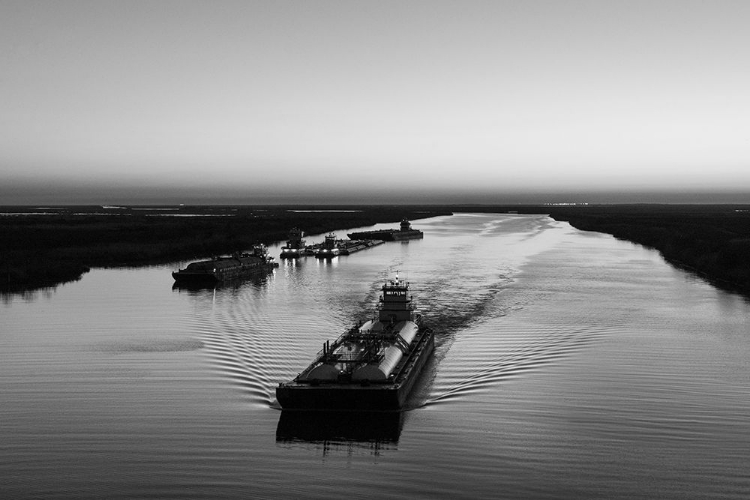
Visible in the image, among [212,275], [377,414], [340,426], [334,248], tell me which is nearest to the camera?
[340,426]

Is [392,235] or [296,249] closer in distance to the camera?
[296,249]

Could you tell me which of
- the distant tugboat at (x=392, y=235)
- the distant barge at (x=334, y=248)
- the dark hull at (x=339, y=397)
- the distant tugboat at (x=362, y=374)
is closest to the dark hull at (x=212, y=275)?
the distant barge at (x=334, y=248)

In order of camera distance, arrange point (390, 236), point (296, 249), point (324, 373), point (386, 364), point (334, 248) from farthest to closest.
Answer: point (390, 236) → point (334, 248) → point (296, 249) → point (386, 364) → point (324, 373)

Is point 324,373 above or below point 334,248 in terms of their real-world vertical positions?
above

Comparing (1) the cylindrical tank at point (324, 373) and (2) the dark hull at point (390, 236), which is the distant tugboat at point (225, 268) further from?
(2) the dark hull at point (390, 236)

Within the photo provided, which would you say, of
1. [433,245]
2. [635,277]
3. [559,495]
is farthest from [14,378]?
[433,245]

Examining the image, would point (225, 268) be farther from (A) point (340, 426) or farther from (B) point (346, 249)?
(A) point (340, 426)

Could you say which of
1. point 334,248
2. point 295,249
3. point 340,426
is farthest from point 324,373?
point 295,249

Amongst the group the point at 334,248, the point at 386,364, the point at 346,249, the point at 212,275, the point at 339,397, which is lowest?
the point at 346,249

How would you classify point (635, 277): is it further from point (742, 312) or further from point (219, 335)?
point (219, 335)
